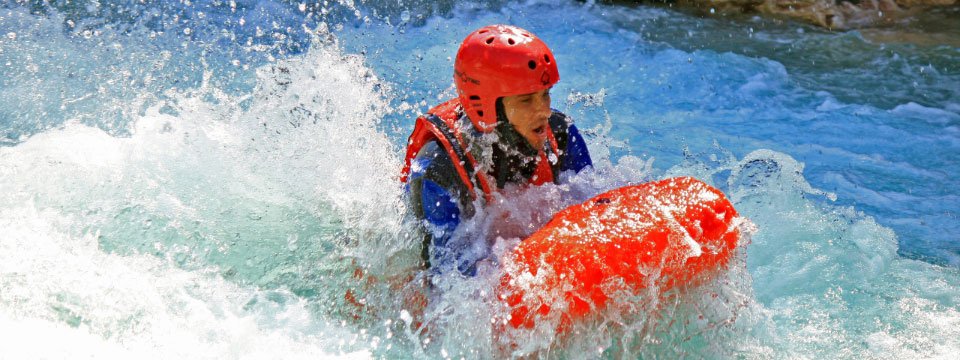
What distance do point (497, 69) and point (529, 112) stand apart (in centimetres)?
23

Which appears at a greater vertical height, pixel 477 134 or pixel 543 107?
pixel 543 107

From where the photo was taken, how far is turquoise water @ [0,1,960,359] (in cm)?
321

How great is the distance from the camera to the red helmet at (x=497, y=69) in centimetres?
309

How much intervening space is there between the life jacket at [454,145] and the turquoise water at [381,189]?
0.13 metres

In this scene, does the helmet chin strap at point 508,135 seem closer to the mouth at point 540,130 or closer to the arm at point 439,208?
the mouth at point 540,130

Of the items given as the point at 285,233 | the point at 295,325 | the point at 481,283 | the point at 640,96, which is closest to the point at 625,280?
the point at 481,283

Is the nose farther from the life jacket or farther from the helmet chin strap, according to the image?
the life jacket

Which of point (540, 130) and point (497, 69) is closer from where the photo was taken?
point (497, 69)

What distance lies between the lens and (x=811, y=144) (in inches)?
233

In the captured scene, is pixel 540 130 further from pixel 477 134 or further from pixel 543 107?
pixel 477 134

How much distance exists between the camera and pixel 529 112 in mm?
3219

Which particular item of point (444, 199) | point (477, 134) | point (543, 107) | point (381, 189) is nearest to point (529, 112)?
point (543, 107)

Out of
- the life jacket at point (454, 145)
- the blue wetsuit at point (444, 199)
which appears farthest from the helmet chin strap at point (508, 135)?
the life jacket at point (454, 145)

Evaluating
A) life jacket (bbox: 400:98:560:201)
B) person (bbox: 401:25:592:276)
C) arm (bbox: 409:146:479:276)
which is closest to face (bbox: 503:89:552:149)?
person (bbox: 401:25:592:276)
